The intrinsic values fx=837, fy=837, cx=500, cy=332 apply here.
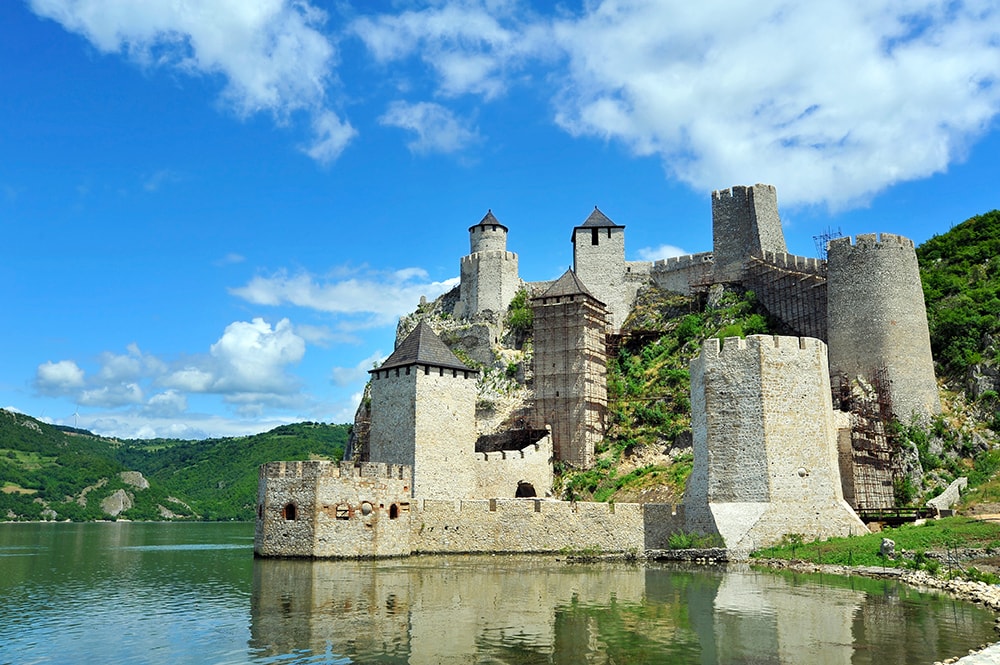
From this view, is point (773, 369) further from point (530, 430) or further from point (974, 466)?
point (530, 430)

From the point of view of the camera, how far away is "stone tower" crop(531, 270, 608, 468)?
38.1 m

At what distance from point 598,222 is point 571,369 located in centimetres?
1102

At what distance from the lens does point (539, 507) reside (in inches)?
1003

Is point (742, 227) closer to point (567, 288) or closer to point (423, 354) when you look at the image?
point (567, 288)

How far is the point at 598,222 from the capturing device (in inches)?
1844

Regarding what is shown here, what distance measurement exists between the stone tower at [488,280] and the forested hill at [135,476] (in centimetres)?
4607

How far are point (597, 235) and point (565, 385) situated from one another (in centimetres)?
1089

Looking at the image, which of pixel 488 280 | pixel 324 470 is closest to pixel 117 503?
pixel 488 280

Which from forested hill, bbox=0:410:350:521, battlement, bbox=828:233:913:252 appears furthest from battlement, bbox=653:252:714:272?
forested hill, bbox=0:410:350:521

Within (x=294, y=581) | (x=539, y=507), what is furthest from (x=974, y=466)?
(x=294, y=581)

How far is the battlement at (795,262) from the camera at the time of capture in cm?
3659

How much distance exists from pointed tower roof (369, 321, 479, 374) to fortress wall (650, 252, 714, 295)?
57.3 feet

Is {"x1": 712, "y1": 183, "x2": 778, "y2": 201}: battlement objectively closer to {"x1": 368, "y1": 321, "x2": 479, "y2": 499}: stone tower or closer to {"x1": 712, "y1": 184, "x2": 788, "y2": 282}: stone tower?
{"x1": 712, "y1": 184, "x2": 788, "y2": 282}: stone tower

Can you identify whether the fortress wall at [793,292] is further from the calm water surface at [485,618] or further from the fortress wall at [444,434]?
the calm water surface at [485,618]
